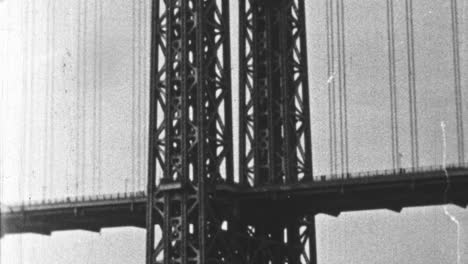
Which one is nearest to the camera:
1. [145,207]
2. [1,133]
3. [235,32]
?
[1,133]

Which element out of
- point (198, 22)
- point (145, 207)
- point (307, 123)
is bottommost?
point (145, 207)

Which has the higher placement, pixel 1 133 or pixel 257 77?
pixel 257 77

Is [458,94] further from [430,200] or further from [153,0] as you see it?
[153,0]

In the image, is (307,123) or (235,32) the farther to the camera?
(235,32)

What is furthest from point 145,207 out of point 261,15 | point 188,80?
point 261,15

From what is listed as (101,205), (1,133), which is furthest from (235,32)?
(1,133)

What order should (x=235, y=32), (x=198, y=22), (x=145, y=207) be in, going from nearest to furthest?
(x=198, y=22) < (x=145, y=207) < (x=235, y=32)
